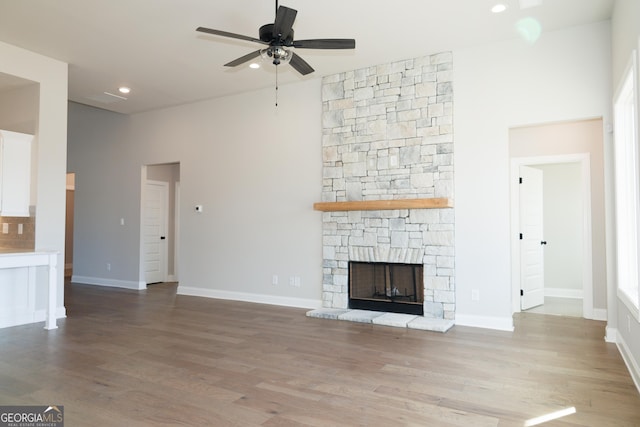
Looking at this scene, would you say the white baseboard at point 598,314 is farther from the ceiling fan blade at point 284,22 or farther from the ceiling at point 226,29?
the ceiling fan blade at point 284,22

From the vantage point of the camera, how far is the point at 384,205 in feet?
17.2

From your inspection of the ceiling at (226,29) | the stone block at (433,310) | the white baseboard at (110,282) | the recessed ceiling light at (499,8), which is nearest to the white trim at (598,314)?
the stone block at (433,310)

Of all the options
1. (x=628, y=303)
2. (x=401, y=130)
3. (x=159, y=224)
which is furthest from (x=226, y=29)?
(x=159, y=224)

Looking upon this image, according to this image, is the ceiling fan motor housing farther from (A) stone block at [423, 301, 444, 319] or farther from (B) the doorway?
(B) the doorway

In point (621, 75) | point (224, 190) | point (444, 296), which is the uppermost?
point (621, 75)

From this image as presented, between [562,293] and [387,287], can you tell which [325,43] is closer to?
[387,287]

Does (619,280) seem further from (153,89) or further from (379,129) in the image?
(153,89)

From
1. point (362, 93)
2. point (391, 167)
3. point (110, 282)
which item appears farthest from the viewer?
point (110, 282)

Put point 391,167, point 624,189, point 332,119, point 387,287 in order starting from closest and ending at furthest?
1. point 624,189
2. point 391,167
3. point 387,287
4. point 332,119

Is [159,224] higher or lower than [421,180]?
lower

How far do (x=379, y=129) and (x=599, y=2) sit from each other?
2.58 meters

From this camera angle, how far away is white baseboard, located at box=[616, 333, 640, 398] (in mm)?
3055

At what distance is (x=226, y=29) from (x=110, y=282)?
577 centimetres

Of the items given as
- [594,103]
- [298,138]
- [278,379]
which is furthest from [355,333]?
[594,103]
